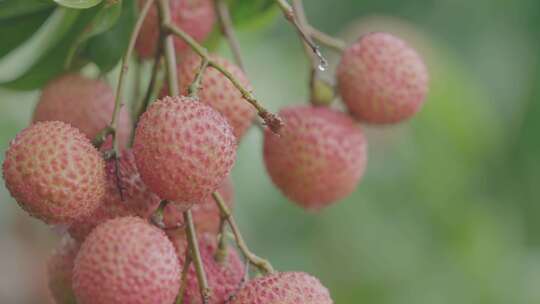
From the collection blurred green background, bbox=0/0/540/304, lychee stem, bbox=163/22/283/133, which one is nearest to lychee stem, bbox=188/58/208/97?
lychee stem, bbox=163/22/283/133

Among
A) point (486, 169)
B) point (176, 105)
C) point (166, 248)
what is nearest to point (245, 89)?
point (176, 105)

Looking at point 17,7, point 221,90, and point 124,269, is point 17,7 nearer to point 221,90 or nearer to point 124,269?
point 221,90

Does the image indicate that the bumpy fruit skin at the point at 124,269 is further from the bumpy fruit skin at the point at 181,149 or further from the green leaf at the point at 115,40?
the green leaf at the point at 115,40

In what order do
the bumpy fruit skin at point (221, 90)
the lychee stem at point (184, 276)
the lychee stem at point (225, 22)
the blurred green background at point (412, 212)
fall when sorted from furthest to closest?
the blurred green background at point (412, 212)
the lychee stem at point (225, 22)
the bumpy fruit skin at point (221, 90)
the lychee stem at point (184, 276)

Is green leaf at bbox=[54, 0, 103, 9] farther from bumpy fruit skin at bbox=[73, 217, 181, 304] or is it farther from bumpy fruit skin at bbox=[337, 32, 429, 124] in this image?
bumpy fruit skin at bbox=[337, 32, 429, 124]

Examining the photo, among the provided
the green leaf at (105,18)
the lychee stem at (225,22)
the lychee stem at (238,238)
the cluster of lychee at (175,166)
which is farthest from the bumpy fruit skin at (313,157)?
the green leaf at (105,18)

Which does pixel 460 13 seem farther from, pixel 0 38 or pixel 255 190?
pixel 0 38

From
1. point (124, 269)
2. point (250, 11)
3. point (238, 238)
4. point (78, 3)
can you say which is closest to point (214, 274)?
point (238, 238)
